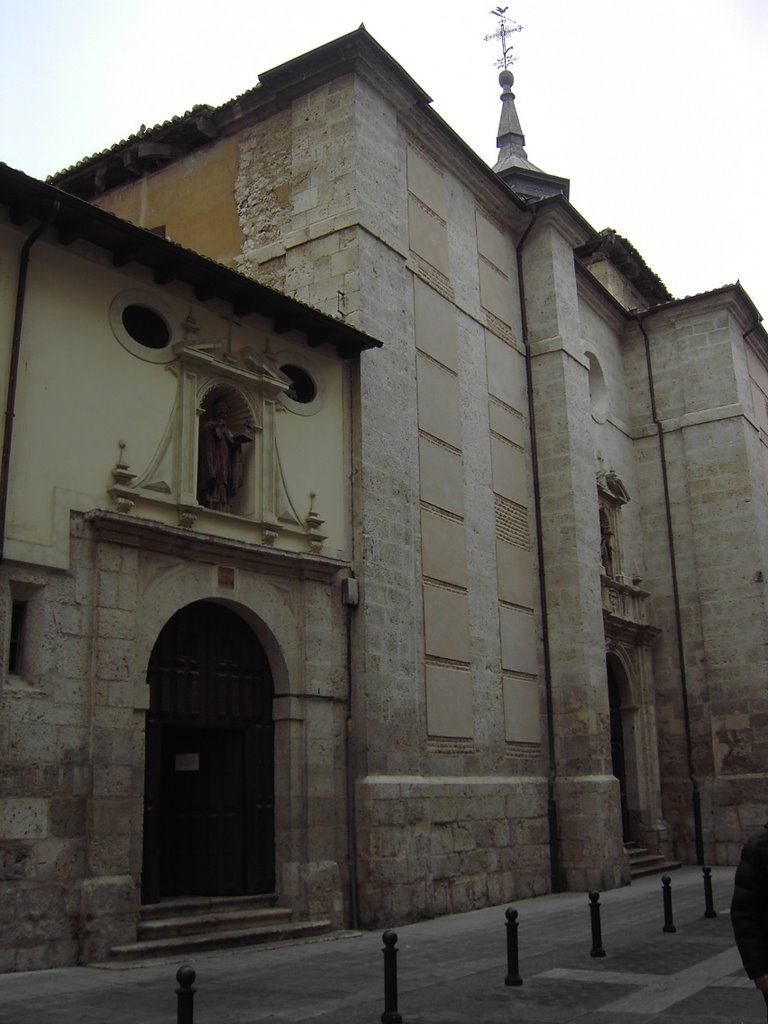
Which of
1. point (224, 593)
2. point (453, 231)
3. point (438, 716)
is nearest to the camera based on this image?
point (224, 593)

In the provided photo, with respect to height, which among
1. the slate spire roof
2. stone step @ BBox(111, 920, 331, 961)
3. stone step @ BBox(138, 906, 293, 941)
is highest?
the slate spire roof

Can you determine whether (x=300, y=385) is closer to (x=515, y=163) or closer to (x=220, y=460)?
(x=220, y=460)

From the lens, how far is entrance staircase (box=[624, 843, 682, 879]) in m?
18.2

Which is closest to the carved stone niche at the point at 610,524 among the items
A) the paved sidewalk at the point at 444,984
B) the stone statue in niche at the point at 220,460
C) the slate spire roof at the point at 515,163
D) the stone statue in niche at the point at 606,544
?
the stone statue in niche at the point at 606,544

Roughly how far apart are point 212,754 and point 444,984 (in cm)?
422

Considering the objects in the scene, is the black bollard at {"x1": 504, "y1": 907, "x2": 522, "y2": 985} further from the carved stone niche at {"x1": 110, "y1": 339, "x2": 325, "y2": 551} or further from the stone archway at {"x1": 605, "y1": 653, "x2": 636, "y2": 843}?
the stone archway at {"x1": 605, "y1": 653, "x2": 636, "y2": 843}

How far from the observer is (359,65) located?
15.1 metres

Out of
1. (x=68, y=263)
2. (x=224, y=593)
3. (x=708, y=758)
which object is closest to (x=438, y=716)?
(x=224, y=593)

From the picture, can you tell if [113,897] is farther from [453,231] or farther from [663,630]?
[663,630]

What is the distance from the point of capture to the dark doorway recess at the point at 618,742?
19.7m

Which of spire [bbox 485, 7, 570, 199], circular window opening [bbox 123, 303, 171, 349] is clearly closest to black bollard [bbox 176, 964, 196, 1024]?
circular window opening [bbox 123, 303, 171, 349]

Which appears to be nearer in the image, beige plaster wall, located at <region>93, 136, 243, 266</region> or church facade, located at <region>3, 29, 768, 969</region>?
church facade, located at <region>3, 29, 768, 969</region>

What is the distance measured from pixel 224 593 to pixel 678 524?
13259mm

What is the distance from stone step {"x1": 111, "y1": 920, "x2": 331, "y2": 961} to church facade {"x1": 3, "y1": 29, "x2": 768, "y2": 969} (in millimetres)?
215
